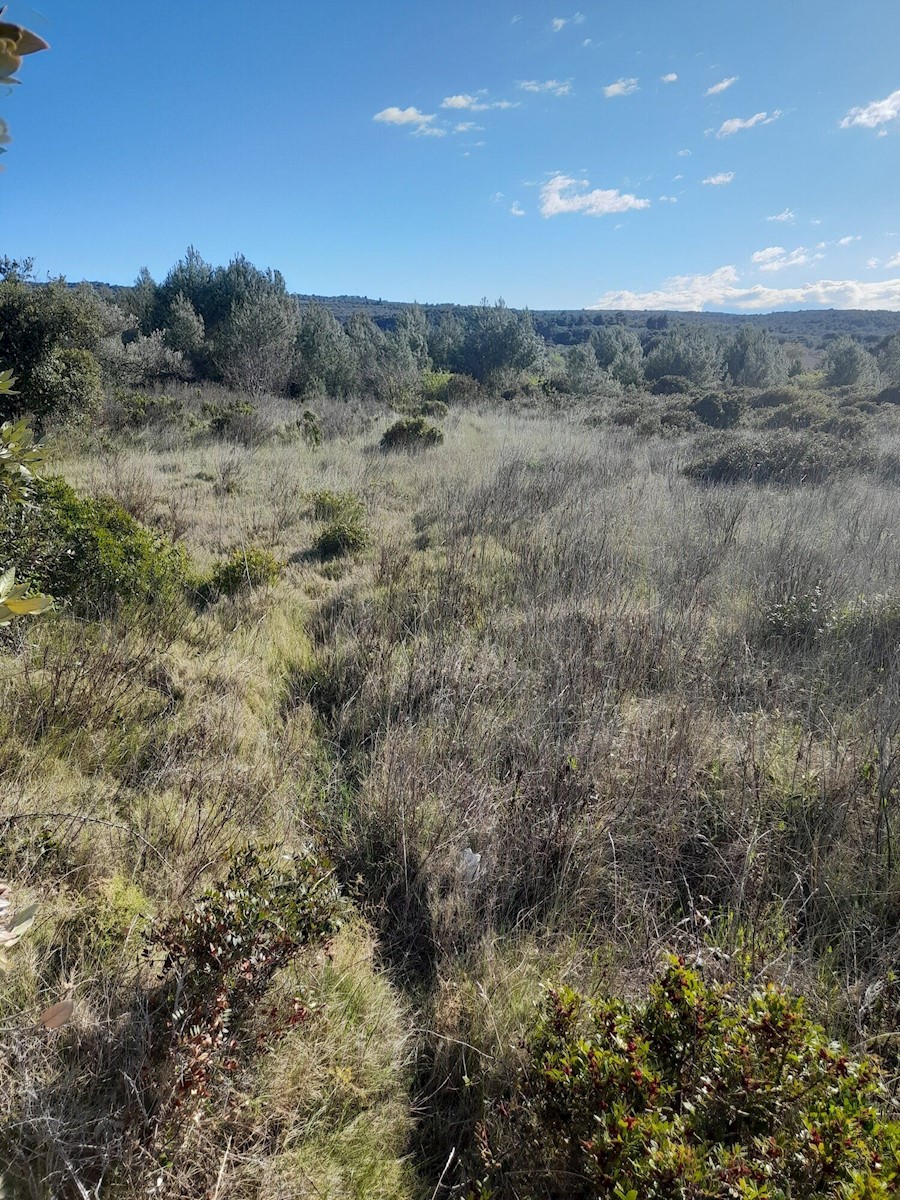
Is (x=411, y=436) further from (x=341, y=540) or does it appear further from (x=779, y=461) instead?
(x=779, y=461)

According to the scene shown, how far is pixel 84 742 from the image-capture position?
8.45 ft

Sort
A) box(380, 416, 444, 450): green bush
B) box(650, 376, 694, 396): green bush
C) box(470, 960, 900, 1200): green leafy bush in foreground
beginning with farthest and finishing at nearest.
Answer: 1. box(650, 376, 694, 396): green bush
2. box(380, 416, 444, 450): green bush
3. box(470, 960, 900, 1200): green leafy bush in foreground

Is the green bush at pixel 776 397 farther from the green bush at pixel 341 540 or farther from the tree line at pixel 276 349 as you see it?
the green bush at pixel 341 540

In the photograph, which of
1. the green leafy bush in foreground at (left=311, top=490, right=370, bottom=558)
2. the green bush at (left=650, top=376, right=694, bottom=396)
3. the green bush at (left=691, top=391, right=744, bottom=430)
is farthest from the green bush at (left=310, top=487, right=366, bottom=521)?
the green bush at (left=650, top=376, right=694, bottom=396)

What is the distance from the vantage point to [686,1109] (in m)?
1.25

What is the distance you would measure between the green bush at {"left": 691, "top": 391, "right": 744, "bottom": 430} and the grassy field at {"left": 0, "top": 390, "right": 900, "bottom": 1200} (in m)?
10.1

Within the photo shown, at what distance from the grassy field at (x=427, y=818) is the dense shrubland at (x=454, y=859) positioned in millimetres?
15

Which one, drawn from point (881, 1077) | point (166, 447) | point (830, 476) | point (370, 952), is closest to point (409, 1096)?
point (370, 952)

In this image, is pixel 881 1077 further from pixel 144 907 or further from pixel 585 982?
pixel 144 907

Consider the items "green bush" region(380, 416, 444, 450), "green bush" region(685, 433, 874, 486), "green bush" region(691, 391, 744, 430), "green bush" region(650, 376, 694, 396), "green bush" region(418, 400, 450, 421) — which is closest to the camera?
"green bush" region(685, 433, 874, 486)

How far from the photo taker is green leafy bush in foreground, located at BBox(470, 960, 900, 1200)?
107 cm

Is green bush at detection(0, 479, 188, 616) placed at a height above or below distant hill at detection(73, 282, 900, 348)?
below

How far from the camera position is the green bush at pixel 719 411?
1407cm

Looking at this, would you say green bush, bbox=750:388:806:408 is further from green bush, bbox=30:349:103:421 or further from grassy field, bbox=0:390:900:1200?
green bush, bbox=30:349:103:421
